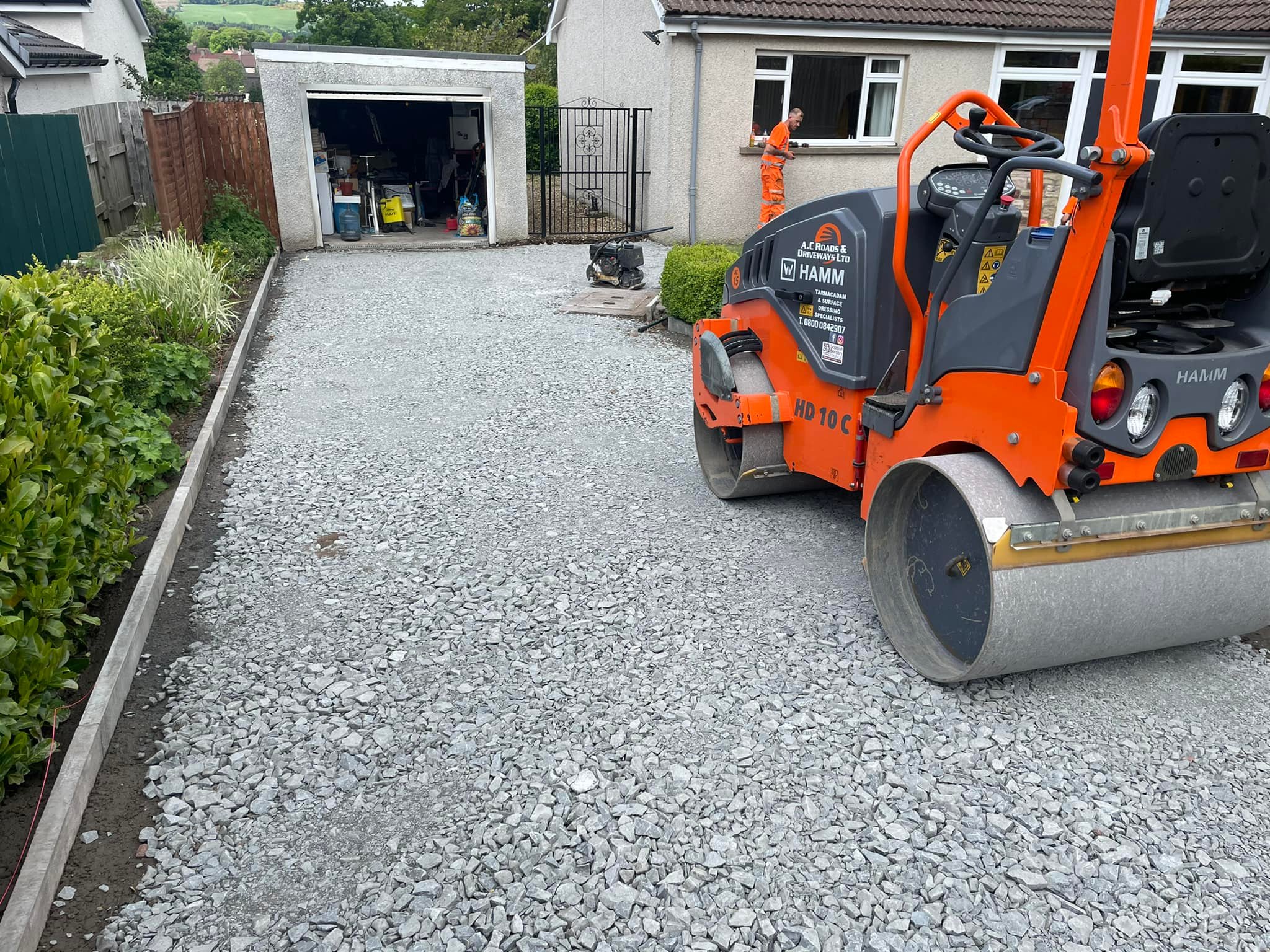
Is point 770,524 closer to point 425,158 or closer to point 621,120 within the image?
point 621,120

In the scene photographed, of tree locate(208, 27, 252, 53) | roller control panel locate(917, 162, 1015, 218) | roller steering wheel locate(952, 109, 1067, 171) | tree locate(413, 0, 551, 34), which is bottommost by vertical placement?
roller control panel locate(917, 162, 1015, 218)

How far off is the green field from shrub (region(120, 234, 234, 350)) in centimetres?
13684

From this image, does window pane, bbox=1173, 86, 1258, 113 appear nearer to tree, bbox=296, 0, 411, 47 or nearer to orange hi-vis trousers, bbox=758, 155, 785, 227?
orange hi-vis trousers, bbox=758, 155, 785, 227

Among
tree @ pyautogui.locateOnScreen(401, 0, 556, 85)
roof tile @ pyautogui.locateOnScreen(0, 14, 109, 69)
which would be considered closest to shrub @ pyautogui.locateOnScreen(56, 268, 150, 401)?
roof tile @ pyautogui.locateOnScreen(0, 14, 109, 69)

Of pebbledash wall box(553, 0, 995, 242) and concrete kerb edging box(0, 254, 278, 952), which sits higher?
pebbledash wall box(553, 0, 995, 242)

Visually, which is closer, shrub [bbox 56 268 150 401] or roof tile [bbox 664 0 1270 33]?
shrub [bbox 56 268 150 401]

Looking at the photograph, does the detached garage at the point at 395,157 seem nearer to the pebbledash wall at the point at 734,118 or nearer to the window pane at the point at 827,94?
the pebbledash wall at the point at 734,118

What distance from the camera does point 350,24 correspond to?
58875mm

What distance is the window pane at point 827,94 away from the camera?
15.5 metres

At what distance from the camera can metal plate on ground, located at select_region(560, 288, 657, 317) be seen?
37.0ft

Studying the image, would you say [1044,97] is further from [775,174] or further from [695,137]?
[695,137]

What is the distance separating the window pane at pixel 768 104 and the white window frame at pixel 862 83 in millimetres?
77

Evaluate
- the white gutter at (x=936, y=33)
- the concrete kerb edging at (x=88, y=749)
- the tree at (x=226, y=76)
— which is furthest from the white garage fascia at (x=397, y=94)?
the tree at (x=226, y=76)

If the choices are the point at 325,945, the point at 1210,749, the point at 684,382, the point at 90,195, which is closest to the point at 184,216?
the point at 90,195
